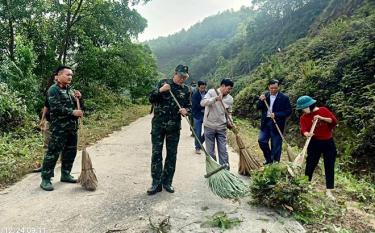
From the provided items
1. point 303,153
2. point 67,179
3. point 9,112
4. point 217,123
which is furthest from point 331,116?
point 9,112

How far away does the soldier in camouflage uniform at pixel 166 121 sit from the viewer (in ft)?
18.5

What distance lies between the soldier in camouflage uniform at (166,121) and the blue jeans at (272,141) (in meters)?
1.96

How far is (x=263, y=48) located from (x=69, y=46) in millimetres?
31977

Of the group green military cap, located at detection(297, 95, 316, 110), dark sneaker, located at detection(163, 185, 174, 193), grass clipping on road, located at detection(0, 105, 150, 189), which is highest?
green military cap, located at detection(297, 95, 316, 110)

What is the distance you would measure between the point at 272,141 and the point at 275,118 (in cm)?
44

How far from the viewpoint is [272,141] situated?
22.7ft

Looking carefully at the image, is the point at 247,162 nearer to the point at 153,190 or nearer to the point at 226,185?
the point at 226,185

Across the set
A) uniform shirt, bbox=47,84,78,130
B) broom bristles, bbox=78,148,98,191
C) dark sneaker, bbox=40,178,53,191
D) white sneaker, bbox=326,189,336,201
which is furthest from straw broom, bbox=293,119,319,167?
dark sneaker, bbox=40,178,53,191

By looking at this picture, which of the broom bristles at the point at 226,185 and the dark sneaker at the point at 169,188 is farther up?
the broom bristles at the point at 226,185

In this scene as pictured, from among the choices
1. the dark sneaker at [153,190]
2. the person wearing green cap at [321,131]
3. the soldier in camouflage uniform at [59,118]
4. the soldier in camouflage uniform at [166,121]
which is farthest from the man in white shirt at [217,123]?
the soldier in camouflage uniform at [59,118]

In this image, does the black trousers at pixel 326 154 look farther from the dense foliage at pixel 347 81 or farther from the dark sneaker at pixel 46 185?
the dark sneaker at pixel 46 185

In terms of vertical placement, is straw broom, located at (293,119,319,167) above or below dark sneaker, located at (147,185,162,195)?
above

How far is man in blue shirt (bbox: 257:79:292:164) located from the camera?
689 centimetres

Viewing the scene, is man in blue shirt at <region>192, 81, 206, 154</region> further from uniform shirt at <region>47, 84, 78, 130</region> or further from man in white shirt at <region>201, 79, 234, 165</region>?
uniform shirt at <region>47, 84, 78, 130</region>
